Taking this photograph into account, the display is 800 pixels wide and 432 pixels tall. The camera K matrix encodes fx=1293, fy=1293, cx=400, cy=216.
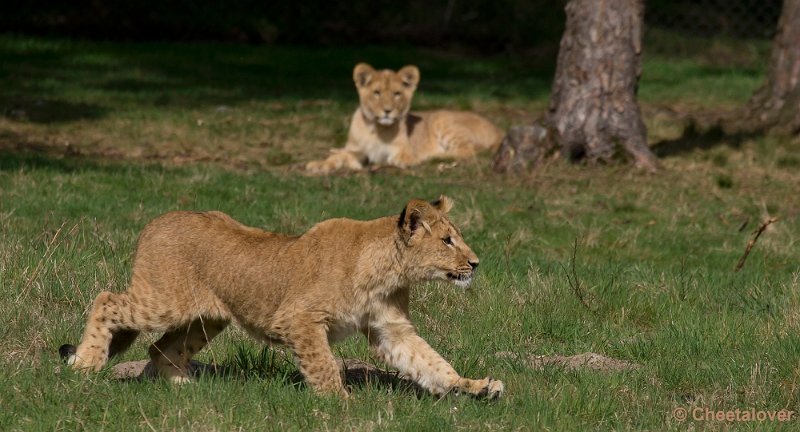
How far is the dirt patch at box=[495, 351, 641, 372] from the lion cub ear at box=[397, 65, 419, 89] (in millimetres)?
9124

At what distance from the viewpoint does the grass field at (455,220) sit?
5.94 m

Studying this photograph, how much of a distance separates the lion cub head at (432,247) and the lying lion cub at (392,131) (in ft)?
29.4

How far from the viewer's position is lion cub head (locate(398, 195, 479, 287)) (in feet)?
20.4

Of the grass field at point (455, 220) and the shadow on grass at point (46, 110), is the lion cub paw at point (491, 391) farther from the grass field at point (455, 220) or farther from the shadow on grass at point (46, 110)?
the shadow on grass at point (46, 110)

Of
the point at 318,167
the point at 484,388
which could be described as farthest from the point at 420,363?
the point at 318,167

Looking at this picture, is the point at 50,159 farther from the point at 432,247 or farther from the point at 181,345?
the point at 432,247

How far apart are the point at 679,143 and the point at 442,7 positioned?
41.1 feet

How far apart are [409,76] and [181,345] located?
32.1ft

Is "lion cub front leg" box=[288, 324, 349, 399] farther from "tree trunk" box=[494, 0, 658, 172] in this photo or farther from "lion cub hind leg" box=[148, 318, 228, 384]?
"tree trunk" box=[494, 0, 658, 172]

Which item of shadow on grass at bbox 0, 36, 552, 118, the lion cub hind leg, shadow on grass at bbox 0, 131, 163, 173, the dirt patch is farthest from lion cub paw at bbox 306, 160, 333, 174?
the lion cub hind leg

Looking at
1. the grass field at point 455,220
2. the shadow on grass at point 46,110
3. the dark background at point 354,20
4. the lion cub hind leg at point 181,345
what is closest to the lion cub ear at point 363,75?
the grass field at point 455,220

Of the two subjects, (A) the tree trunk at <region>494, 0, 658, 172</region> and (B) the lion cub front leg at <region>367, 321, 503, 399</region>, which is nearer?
(B) the lion cub front leg at <region>367, 321, 503, 399</region>

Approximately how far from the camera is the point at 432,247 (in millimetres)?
6262

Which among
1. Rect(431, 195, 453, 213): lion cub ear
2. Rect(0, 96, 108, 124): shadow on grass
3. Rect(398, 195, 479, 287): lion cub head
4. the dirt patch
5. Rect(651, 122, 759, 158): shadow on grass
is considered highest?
Rect(431, 195, 453, 213): lion cub ear
